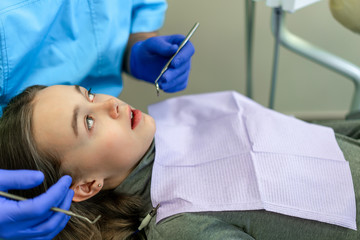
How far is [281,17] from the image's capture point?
1018mm

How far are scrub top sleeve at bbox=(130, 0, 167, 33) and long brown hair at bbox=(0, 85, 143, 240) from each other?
40cm

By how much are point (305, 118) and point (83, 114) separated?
47.3 inches

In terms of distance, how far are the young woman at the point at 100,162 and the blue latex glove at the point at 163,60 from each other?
13 cm

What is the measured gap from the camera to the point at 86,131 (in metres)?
0.77

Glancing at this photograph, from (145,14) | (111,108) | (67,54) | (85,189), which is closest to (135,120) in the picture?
(111,108)

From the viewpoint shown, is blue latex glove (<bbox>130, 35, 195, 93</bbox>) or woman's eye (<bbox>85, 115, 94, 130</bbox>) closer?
woman's eye (<bbox>85, 115, 94, 130</bbox>)

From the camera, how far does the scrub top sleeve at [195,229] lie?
0.76 metres

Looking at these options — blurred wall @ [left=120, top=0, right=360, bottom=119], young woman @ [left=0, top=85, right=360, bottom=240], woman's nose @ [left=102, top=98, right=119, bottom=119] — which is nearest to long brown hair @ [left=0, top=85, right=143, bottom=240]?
young woman @ [left=0, top=85, right=360, bottom=240]

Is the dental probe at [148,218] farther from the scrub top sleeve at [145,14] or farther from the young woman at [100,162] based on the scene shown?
the scrub top sleeve at [145,14]

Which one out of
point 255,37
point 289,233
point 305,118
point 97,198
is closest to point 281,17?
point 255,37

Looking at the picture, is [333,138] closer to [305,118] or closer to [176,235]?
[176,235]

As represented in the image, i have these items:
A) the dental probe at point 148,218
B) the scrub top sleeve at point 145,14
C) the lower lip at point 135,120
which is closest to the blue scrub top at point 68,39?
the scrub top sleeve at point 145,14

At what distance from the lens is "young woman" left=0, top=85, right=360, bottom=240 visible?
0.75 metres

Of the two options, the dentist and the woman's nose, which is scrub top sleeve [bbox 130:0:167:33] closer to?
the dentist
